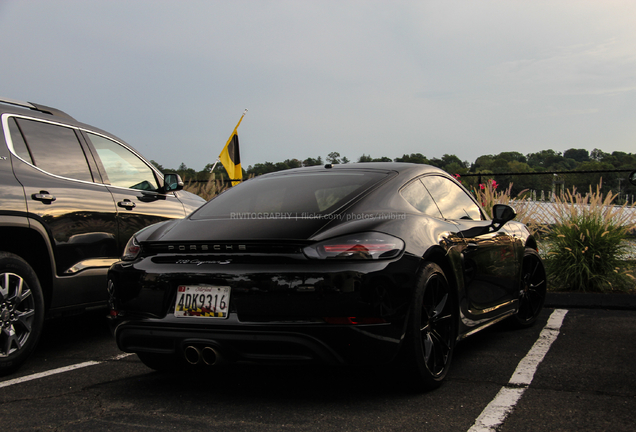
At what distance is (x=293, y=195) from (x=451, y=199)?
4.28 ft

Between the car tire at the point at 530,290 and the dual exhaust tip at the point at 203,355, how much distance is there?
3129 millimetres

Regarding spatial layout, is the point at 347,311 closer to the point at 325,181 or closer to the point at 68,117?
the point at 325,181

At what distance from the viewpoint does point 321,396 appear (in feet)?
11.2

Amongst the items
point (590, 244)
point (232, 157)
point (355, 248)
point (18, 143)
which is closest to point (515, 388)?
point (355, 248)

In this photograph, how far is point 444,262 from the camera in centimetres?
369

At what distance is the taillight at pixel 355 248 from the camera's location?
9.87 feet

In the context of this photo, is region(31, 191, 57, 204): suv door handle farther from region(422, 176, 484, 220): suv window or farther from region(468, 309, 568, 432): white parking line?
region(468, 309, 568, 432): white parking line

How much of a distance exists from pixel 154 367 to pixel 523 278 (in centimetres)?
333

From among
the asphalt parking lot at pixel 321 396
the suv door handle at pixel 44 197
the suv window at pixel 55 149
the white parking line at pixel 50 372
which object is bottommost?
the white parking line at pixel 50 372

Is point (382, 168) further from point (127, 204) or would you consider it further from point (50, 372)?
point (50, 372)

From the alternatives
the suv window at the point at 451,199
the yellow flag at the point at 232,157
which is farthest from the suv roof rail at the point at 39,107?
the yellow flag at the point at 232,157

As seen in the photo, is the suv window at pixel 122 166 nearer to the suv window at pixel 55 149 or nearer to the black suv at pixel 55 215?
the black suv at pixel 55 215

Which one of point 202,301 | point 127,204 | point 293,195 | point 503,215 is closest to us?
point 202,301

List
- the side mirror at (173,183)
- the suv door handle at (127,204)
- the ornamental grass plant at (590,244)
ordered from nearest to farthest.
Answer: the suv door handle at (127,204) < the side mirror at (173,183) < the ornamental grass plant at (590,244)
